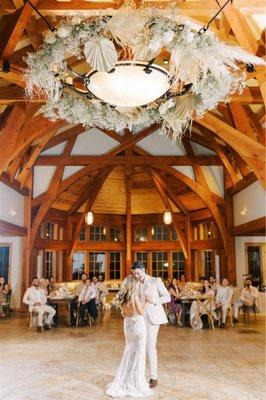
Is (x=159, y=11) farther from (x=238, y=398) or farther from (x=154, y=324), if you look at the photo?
(x=238, y=398)

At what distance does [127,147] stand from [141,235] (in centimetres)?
513

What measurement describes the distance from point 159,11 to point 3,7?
2830mm

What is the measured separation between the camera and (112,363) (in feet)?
19.7

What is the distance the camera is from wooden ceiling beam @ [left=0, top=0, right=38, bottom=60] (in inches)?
199

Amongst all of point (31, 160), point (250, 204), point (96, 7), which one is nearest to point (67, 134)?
point (31, 160)

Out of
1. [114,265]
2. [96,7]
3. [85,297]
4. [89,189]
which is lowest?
[85,297]

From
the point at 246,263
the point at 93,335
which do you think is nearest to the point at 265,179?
the point at 93,335

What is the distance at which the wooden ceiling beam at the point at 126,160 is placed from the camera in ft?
39.8

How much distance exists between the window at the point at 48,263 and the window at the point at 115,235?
2726mm

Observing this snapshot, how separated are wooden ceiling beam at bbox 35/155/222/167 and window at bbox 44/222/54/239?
10.3 feet

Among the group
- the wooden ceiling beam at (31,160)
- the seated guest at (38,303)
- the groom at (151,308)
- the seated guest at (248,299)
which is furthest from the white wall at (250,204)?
the groom at (151,308)

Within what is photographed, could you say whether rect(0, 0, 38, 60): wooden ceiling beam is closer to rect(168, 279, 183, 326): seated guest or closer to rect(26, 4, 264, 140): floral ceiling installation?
rect(26, 4, 264, 140): floral ceiling installation

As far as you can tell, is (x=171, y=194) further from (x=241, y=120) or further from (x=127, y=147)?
(x=241, y=120)

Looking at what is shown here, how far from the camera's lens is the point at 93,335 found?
842 centimetres
